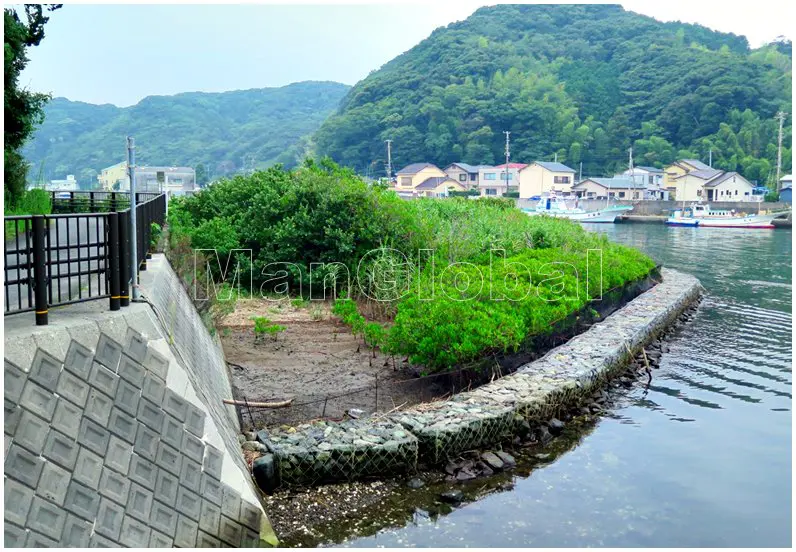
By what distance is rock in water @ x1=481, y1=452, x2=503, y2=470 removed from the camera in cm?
972

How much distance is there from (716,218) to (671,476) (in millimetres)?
61584

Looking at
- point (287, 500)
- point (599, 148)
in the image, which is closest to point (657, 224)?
point (599, 148)

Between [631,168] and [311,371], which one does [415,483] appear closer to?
[311,371]

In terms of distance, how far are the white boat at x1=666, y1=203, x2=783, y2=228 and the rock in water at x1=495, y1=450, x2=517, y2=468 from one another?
6044 cm

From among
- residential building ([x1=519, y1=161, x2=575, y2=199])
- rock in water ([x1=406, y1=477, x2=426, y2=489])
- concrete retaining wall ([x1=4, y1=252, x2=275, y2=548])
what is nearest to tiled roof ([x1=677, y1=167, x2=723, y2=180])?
residential building ([x1=519, y1=161, x2=575, y2=199])

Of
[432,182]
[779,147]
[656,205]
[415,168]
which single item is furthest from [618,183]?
[415,168]

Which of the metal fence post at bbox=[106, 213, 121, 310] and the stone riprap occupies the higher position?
the metal fence post at bbox=[106, 213, 121, 310]

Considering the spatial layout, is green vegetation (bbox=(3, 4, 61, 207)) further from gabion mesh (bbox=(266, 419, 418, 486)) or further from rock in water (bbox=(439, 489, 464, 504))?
rock in water (bbox=(439, 489, 464, 504))

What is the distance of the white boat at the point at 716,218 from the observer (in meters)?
63.5

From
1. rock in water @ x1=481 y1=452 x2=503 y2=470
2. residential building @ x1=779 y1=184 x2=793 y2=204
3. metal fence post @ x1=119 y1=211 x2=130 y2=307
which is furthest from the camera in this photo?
residential building @ x1=779 y1=184 x2=793 y2=204

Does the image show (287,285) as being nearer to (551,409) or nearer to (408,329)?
(408,329)

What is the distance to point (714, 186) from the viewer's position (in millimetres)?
74250

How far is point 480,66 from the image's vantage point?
10381 centimetres

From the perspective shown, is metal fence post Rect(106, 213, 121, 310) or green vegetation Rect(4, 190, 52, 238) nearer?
metal fence post Rect(106, 213, 121, 310)
